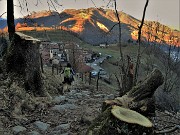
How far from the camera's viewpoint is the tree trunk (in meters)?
9.90

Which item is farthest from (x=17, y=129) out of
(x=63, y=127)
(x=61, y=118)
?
(x=61, y=118)

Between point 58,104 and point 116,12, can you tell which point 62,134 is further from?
point 116,12

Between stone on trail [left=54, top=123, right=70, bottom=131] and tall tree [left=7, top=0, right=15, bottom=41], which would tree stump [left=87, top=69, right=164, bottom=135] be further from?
tall tree [left=7, top=0, right=15, bottom=41]

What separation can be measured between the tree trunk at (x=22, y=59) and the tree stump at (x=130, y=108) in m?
3.66

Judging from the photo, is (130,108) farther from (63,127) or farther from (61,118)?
(61,118)

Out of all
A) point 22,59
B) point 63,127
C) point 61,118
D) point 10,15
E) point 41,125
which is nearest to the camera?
point 63,127

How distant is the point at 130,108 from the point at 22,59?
13.5ft

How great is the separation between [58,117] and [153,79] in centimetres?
296

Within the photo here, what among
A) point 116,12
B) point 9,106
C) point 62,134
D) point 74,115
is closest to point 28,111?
point 9,106

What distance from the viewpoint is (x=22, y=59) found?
9938 millimetres

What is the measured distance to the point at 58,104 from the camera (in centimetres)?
1043

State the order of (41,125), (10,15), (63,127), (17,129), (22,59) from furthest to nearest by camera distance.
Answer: (10,15) → (22,59) → (41,125) → (63,127) → (17,129)

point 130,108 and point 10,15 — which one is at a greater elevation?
point 10,15

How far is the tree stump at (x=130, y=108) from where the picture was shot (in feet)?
18.6
